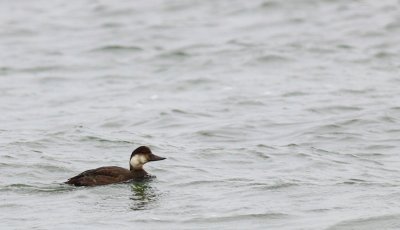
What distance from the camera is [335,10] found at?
94.2ft

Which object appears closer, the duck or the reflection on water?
the reflection on water

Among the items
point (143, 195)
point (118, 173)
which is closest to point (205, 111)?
point (118, 173)

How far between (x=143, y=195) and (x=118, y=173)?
1.76 ft

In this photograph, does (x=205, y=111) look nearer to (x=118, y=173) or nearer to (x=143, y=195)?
(x=118, y=173)

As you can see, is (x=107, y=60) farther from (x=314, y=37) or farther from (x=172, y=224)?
(x=172, y=224)

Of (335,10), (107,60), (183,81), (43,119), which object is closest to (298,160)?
(43,119)

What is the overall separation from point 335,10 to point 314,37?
3.09 m

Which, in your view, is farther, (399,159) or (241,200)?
(399,159)

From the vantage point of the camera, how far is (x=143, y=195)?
46.3 feet

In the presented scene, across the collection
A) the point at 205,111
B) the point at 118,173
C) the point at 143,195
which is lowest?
the point at 205,111

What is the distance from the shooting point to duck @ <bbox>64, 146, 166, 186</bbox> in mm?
14091

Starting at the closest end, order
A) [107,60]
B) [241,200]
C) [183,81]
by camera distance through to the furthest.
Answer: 1. [241,200]
2. [183,81]
3. [107,60]

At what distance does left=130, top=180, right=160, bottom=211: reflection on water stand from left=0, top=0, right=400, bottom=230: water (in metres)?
0.04

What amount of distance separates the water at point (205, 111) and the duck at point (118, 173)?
0.36 ft
